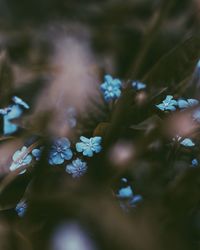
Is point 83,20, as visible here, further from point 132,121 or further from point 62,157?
point 62,157

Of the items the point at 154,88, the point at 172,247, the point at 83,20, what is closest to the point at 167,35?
the point at 83,20

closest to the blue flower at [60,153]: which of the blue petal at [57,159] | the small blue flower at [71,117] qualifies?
the blue petal at [57,159]

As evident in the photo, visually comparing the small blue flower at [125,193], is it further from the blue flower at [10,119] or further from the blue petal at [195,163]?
the blue flower at [10,119]

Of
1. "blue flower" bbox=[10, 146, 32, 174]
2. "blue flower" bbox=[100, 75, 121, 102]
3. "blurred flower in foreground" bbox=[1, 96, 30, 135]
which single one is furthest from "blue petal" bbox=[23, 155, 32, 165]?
"blue flower" bbox=[100, 75, 121, 102]

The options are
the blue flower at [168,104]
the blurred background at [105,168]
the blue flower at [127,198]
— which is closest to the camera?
the blurred background at [105,168]

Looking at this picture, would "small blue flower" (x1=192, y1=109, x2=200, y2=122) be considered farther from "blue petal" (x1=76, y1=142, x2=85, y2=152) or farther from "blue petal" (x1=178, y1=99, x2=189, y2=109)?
"blue petal" (x1=76, y1=142, x2=85, y2=152)
